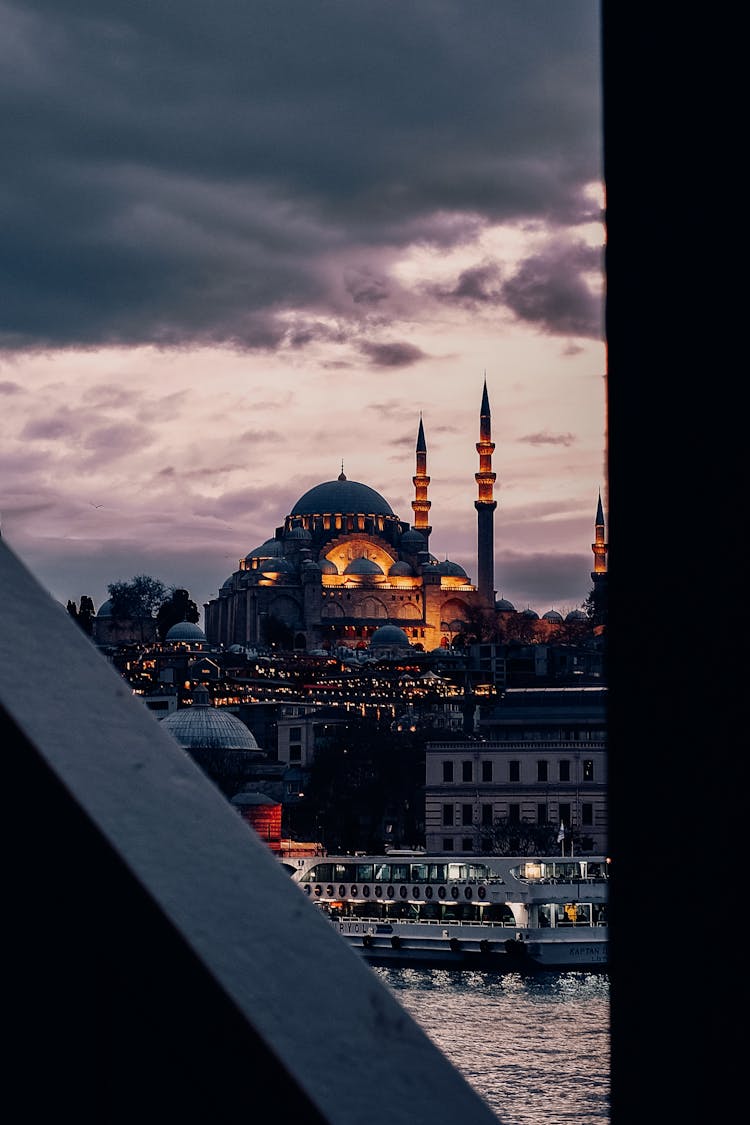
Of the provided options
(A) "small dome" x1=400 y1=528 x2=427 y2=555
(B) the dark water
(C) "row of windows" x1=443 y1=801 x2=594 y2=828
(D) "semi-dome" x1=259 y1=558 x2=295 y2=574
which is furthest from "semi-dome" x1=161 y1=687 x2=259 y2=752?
(A) "small dome" x1=400 y1=528 x2=427 y2=555

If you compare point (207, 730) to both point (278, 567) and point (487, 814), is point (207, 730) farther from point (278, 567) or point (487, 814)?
point (278, 567)

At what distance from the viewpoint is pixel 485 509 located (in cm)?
8450

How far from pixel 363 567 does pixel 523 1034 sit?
69146mm

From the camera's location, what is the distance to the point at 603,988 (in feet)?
83.1

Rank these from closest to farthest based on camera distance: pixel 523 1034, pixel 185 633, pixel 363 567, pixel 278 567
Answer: pixel 523 1034
pixel 185 633
pixel 278 567
pixel 363 567

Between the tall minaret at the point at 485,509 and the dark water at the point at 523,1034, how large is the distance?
188 feet

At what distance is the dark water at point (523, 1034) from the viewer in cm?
1530

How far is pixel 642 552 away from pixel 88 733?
A: 314 mm

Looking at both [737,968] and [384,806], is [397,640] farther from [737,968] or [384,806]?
[737,968]

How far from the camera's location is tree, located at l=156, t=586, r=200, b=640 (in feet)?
270

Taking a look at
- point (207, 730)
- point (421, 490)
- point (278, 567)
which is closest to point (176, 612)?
point (278, 567)

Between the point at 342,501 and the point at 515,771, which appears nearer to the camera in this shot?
the point at 515,771

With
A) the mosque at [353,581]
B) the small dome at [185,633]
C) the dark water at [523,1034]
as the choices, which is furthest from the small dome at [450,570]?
the dark water at [523,1034]

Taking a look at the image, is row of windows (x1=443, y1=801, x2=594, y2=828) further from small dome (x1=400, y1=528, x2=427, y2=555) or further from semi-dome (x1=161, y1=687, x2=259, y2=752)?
small dome (x1=400, y1=528, x2=427, y2=555)
